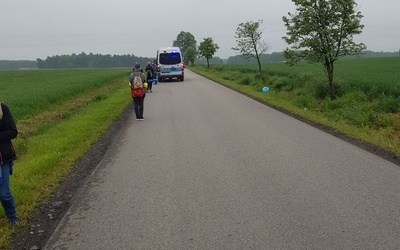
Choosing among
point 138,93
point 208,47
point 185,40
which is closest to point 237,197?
point 138,93

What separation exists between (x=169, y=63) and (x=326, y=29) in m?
20.0

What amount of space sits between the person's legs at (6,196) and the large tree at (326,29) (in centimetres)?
1149

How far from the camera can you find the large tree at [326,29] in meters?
13.0

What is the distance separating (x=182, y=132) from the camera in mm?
9922

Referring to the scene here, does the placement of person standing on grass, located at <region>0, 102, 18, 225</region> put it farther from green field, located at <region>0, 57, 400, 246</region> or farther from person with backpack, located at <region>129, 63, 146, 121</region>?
person with backpack, located at <region>129, 63, 146, 121</region>

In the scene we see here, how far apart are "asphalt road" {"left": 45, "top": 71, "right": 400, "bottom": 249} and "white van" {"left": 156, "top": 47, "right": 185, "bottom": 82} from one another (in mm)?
22987

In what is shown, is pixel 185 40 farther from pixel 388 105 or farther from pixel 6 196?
pixel 6 196

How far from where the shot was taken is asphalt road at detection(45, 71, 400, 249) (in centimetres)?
394

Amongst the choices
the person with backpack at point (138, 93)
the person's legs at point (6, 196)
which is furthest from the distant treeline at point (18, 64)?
the person's legs at point (6, 196)

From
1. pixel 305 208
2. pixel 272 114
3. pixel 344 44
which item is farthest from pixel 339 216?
pixel 344 44

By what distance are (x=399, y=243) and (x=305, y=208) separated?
3.83ft

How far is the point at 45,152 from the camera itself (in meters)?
7.94

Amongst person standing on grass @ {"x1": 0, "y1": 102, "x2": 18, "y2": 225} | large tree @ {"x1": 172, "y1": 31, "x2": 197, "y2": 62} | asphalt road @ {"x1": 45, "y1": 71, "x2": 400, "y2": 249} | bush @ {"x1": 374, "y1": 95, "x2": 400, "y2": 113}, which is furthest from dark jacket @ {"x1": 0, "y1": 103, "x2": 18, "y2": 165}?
large tree @ {"x1": 172, "y1": 31, "x2": 197, "y2": 62}

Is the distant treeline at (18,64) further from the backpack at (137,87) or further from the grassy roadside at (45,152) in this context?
the backpack at (137,87)
